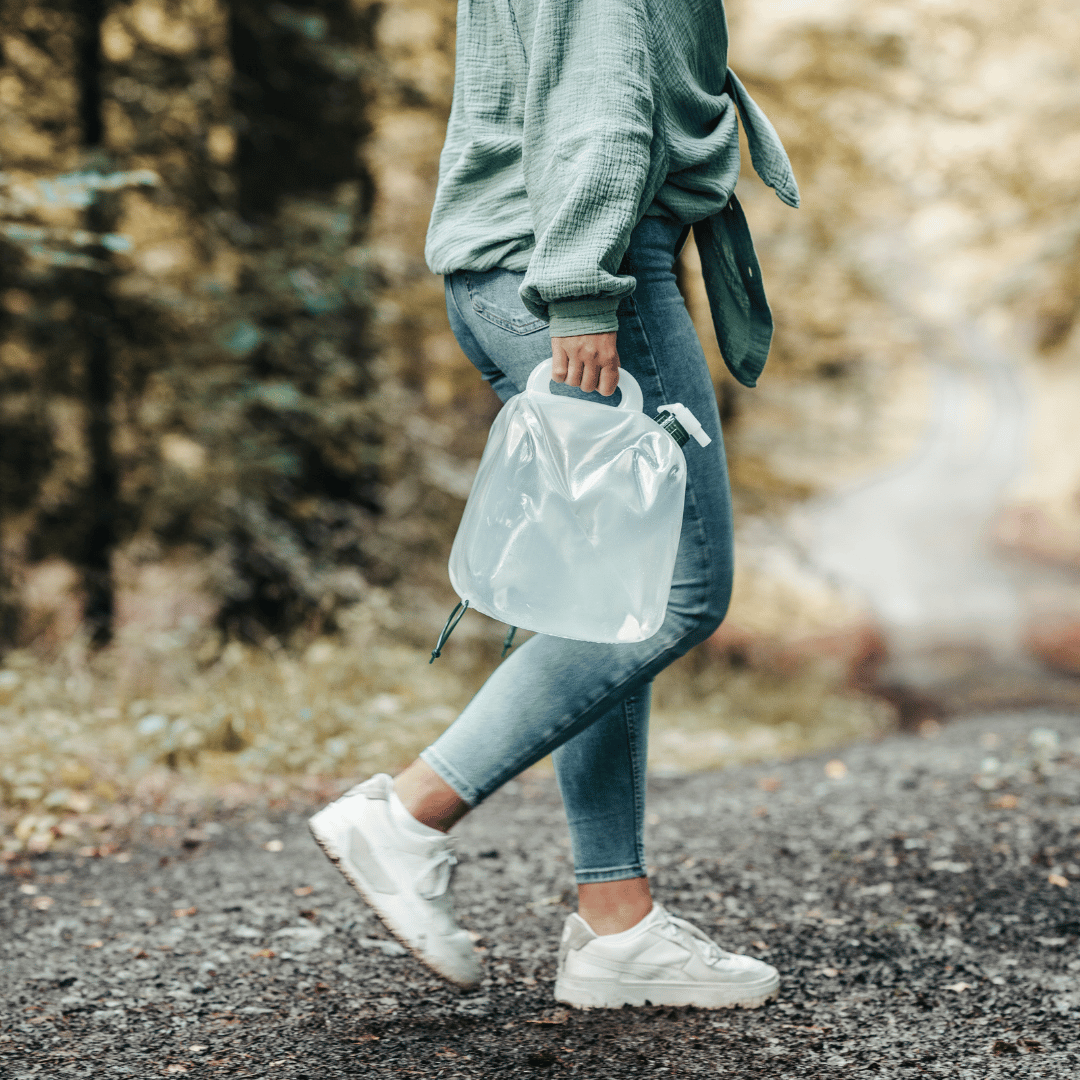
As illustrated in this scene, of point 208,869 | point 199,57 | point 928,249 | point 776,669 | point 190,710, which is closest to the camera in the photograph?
point 208,869

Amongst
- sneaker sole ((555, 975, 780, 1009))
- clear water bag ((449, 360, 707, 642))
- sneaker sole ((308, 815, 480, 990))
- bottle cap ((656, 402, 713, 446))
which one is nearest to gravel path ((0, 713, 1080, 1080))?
sneaker sole ((555, 975, 780, 1009))

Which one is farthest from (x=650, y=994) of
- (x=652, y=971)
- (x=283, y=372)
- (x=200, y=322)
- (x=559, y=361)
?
(x=200, y=322)

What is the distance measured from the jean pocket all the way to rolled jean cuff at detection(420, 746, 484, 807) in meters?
0.67

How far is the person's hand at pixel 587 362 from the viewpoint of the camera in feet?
4.79

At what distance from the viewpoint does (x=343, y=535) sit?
18.4 ft

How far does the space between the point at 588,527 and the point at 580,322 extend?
11.7 inches

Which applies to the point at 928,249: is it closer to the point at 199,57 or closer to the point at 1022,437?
the point at 199,57

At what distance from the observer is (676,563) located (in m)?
1.62

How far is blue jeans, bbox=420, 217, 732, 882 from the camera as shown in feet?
5.12

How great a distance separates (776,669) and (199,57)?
6.61 meters

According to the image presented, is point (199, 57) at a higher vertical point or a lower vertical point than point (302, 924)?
higher

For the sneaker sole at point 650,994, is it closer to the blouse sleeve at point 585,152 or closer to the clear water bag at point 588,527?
the clear water bag at point 588,527

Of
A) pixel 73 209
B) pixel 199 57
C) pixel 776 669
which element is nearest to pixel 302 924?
pixel 73 209

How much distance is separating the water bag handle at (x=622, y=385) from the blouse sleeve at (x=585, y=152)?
3.5 inches
